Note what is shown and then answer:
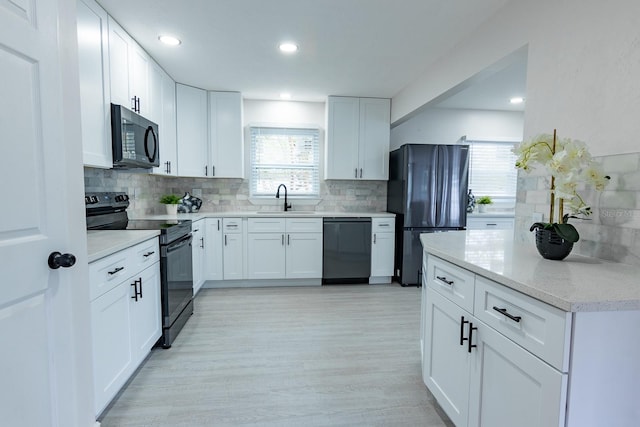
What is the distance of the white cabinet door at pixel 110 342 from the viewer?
1495mm

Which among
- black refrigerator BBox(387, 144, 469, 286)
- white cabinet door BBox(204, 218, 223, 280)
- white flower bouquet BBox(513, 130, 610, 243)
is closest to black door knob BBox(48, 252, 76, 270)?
white flower bouquet BBox(513, 130, 610, 243)

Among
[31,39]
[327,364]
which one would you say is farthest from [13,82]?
[327,364]

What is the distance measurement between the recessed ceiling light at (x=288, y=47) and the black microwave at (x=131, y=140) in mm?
1328

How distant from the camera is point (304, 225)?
3.82 m

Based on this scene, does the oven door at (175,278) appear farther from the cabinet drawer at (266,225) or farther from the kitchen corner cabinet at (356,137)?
the kitchen corner cabinet at (356,137)

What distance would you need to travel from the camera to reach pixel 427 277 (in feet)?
5.76

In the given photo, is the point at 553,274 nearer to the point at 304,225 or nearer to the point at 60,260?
the point at 60,260

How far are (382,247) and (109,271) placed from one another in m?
3.03

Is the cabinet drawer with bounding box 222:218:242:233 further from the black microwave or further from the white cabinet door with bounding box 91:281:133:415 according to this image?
the white cabinet door with bounding box 91:281:133:415

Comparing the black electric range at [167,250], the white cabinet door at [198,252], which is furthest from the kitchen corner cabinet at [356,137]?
the black electric range at [167,250]

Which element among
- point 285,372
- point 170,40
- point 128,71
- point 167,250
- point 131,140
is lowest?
point 285,372

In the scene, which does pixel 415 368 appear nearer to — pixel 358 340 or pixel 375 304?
pixel 358 340

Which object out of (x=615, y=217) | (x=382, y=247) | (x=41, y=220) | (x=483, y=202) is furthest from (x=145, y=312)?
(x=483, y=202)

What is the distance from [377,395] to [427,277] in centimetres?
78
